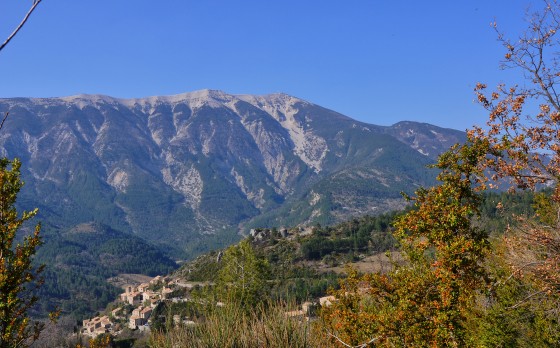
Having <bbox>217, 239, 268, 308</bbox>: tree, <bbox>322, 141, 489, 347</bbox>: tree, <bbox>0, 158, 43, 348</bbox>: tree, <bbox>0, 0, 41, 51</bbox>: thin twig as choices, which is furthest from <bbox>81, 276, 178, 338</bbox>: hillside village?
<bbox>0, 0, 41, 51</bbox>: thin twig

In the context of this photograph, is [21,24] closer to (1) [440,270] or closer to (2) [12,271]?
(2) [12,271]

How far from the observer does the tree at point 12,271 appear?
934cm

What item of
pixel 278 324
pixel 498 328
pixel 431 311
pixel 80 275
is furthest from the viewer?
pixel 80 275

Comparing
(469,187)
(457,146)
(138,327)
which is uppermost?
(457,146)

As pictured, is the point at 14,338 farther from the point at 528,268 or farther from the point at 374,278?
the point at 528,268

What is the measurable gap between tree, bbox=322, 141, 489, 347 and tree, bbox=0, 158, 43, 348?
6.54 m

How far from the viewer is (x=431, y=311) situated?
989 centimetres

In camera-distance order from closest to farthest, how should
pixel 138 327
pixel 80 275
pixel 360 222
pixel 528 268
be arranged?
pixel 528 268, pixel 138 327, pixel 360 222, pixel 80 275

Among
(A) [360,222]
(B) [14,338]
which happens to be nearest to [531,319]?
(B) [14,338]

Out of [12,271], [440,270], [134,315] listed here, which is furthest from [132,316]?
[440,270]

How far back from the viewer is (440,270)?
32.2ft

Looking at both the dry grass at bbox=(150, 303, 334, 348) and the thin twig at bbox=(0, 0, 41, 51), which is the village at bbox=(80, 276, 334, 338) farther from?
the thin twig at bbox=(0, 0, 41, 51)

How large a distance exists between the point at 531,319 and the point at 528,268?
25.0ft

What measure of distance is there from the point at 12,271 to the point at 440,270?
30.3 feet
